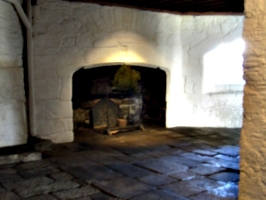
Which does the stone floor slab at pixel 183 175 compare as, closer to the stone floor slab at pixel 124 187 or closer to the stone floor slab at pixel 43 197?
the stone floor slab at pixel 124 187

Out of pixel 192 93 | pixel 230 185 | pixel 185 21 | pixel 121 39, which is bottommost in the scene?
pixel 230 185

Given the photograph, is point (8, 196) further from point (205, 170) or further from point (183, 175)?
point (205, 170)

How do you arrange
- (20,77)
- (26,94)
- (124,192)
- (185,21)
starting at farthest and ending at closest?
1. (185,21)
2. (26,94)
3. (20,77)
4. (124,192)

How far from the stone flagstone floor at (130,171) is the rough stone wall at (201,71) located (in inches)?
32.1

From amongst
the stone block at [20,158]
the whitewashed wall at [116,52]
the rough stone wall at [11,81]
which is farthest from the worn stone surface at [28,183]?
the whitewashed wall at [116,52]

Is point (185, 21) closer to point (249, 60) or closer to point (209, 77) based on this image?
point (209, 77)

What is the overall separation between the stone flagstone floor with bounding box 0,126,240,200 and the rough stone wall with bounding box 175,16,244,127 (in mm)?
815

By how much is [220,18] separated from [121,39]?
5.62 ft

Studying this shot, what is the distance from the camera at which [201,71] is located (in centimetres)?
515

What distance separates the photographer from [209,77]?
530cm

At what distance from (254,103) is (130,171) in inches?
63.7

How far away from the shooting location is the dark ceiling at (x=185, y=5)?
430 centimetres

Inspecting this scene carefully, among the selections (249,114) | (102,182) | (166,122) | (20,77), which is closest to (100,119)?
(166,122)

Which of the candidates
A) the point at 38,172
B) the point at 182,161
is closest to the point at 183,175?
the point at 182,161
